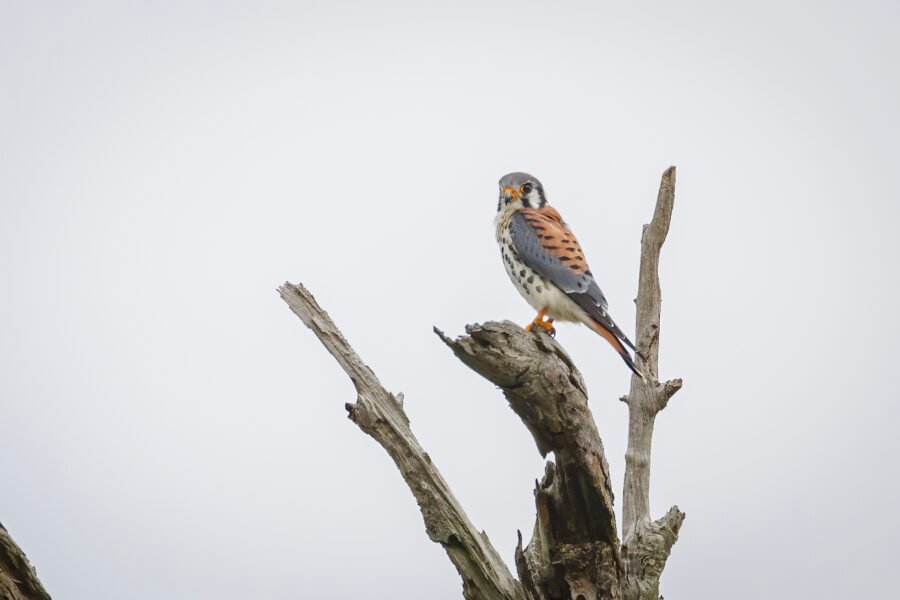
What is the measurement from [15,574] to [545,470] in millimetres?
2468

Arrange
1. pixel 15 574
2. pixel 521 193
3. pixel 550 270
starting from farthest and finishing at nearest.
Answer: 1. pixel 521 193
2. pixel 550 270
3. pixel 15 574

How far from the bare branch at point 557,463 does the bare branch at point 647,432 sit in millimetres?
247

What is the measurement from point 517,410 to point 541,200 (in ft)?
11.1

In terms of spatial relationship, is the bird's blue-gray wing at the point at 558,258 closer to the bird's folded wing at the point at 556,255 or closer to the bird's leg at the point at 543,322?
the bird's folded wing at the point at 556,255

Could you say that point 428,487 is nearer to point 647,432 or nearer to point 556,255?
point 647,432

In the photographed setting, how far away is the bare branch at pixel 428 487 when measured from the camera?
4.64 meters

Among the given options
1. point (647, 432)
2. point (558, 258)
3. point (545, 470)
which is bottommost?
point (545, 470)

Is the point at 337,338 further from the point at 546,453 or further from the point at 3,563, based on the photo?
the point at 3,563

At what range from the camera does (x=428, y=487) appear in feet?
15.2

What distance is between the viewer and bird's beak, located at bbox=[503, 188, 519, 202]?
7.77 metres

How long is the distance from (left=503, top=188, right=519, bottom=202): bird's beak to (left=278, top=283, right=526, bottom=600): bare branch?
3.38 meters

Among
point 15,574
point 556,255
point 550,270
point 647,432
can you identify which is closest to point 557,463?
point 647,432

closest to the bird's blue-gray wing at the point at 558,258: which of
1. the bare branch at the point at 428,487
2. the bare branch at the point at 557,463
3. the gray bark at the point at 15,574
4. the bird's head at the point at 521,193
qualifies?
the bird's head at the point at 521,193

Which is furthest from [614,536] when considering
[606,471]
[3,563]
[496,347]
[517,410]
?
[3,563]
